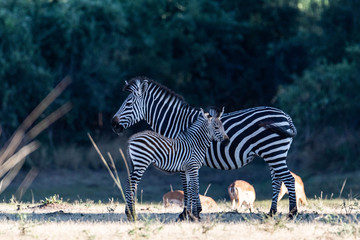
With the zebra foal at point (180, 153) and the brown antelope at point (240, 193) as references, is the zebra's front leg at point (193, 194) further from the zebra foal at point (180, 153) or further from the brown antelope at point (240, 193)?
the brown antelope at point (240, 193)

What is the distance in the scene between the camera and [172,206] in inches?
527

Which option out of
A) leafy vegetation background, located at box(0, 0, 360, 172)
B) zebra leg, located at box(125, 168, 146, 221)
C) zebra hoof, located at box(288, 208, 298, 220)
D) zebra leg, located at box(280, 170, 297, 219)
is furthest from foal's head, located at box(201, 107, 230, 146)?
Result: leafy vegetation background, located at box(0, 0, 360, 172)

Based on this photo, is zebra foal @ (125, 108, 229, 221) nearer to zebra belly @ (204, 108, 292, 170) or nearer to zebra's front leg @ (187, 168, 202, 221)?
zebra's front leg @ (187, 168, 202, 221)

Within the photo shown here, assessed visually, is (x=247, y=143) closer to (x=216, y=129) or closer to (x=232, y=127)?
(x=232, y=127)

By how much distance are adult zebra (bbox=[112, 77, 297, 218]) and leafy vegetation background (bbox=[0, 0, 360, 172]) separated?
1400 centimetres

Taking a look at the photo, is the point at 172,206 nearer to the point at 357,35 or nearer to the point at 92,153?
the point at 92,153

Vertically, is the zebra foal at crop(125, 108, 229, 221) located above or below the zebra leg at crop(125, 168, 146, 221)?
above

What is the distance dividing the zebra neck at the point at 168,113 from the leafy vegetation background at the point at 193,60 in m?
14.4

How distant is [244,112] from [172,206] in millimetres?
2996

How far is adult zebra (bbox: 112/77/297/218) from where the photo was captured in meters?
11.0

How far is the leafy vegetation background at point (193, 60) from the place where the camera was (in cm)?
2623

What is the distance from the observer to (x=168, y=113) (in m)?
11.5

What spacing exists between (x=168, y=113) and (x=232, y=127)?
1189mm

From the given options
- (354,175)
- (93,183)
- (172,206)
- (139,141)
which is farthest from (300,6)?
(139,141)
